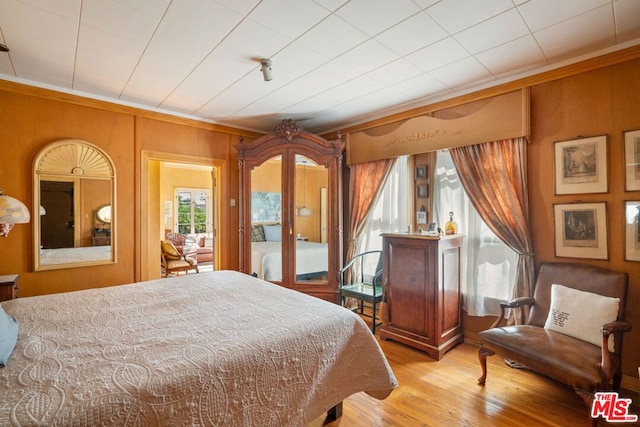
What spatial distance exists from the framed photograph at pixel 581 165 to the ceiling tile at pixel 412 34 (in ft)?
4.79

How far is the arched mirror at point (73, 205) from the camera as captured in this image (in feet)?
9.66

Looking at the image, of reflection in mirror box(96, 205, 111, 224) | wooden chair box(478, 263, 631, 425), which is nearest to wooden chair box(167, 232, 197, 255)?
reflection in mirror box(96, 205, 111, 224)

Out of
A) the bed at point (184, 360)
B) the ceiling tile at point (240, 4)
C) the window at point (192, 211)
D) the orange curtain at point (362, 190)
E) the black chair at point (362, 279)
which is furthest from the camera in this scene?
the window at point (192, 211)

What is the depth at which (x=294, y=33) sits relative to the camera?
2.09 metres

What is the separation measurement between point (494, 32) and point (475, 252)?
6.55ft

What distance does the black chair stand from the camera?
11.4 ft

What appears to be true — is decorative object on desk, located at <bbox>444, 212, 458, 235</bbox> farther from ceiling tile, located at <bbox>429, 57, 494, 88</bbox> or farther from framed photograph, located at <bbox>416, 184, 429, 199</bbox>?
ceiling tile, located at <bbox>429, 57, 494, 88</bbox>

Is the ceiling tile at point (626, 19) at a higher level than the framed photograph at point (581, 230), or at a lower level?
higher

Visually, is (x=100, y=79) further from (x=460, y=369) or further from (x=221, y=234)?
(x=460, y=369)

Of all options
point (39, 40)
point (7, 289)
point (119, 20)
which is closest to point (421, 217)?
point (119, 20)

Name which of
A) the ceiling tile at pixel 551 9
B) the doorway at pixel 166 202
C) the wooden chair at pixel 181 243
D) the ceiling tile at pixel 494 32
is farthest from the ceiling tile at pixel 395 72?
the wooden chair at pixel 181 243

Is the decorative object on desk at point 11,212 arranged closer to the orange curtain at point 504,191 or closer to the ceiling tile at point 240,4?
the ceiling tile at point 240,4

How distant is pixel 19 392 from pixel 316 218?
10.4 ft

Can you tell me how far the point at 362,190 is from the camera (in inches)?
160
